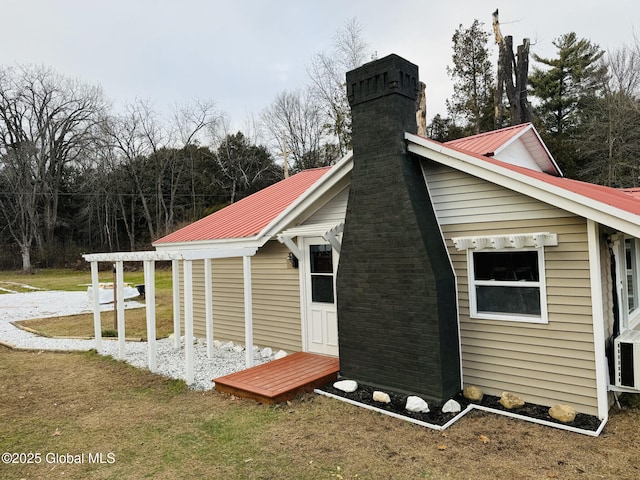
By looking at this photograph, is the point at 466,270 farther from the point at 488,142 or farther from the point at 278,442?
the point at 488,142

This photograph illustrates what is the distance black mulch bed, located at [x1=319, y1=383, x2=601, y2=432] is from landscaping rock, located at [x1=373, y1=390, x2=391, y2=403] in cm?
5

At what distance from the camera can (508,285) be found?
215 inches

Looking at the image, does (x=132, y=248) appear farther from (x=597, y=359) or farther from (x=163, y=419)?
(x=597, y=359)

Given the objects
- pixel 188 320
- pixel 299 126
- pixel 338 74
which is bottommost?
pixel 188 320

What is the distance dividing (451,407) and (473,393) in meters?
0.55

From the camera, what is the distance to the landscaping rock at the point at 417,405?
5.15 m

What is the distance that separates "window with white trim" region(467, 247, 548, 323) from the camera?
17.2ft

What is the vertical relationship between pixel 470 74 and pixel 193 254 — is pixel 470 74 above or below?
above

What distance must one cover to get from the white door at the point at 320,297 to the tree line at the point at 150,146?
19.6 meters

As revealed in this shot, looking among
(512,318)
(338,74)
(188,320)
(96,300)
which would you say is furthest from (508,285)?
(338,74)

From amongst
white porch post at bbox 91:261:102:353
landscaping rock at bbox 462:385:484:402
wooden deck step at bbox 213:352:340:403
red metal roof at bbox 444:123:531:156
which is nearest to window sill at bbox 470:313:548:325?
landscaping rock at bbox 462:385:484:402

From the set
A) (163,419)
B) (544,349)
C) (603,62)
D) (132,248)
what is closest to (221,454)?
(163,419)

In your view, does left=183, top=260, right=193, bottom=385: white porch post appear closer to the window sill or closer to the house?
the house

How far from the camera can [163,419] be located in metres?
5.35
